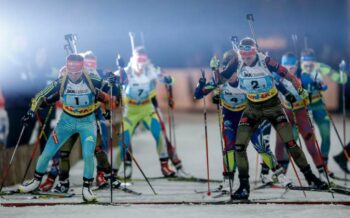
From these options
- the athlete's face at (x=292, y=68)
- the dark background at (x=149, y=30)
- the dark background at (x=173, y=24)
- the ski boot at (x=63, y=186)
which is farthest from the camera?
the dark background at (x=173, y=24)

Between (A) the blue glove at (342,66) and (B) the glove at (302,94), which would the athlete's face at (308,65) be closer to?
(A) the blue glove at (342,66)

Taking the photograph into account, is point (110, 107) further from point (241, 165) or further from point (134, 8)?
point (134, 8)

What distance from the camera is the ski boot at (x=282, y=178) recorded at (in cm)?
1020

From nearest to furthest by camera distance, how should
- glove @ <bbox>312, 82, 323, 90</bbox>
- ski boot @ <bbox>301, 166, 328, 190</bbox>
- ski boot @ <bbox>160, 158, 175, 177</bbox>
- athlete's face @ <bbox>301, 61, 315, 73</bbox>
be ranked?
1. ski boot @ <bbox>301, 166, 328, 190</bbox>
2. glove @ <bbox>312, 82, 323, 90</bbox>
3. athlete's face @ <bbox>301, 61, 315, 73</bbox>
4. ski boot @ <bbox>160, 158, 175, 177</bbox>

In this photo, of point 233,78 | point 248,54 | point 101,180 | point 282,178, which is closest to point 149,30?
point 101,180

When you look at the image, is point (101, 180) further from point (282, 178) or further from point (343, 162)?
point (343, 162)

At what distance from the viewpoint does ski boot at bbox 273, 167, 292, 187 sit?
10195 mm

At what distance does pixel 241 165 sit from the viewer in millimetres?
9648

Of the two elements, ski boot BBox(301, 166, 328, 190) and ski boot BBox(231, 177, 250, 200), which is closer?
ski boot BBox(231, 177, 250, 200)

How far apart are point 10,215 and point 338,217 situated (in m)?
3.47

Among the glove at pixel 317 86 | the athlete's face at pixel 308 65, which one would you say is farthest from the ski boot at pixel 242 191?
the athlete's face at pixel 308 65

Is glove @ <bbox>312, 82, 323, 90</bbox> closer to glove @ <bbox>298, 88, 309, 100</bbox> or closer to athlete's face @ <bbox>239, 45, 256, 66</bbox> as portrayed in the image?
glove @ <bbox>298, 88, 309, 100</bbox>

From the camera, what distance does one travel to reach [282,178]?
1027cm

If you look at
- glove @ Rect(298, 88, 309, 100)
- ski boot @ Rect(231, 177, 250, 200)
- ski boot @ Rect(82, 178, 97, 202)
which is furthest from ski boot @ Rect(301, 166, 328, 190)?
ski boot @ Rect(82, 178, 97, 202)
